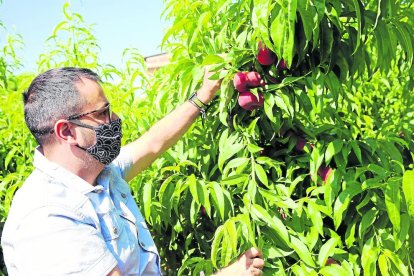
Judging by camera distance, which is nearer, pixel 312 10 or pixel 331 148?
pixel 312 10

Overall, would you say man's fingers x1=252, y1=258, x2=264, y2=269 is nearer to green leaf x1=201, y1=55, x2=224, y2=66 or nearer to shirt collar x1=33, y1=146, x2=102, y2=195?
shirt collar x1=33, y1=146, x2=102, y2=195

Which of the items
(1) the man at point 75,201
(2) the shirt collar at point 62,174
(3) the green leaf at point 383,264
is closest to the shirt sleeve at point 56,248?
(1) the man at point 75,201

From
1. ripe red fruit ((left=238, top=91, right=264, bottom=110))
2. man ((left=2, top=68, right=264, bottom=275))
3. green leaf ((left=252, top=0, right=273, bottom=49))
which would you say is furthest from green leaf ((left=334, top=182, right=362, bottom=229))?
green leaf ((left=252, top=0, right=273, bottom=49))

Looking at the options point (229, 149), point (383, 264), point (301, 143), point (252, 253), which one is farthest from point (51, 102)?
point (383, 264)

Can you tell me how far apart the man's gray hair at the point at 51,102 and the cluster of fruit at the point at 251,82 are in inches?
18.5

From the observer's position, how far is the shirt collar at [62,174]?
1.54 m

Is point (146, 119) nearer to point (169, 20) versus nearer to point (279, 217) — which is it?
point (169, 20)

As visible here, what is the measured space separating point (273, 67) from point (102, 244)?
773 mm

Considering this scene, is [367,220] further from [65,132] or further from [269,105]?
[65,132]

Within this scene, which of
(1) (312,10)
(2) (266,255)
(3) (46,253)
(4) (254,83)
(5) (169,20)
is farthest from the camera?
(5) (169,20)

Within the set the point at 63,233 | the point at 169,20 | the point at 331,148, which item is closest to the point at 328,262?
the point at 331,148

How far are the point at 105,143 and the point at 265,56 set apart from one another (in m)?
0.54

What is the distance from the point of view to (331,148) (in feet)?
5.75

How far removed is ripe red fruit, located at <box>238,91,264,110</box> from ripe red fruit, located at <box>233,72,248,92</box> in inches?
0.7
